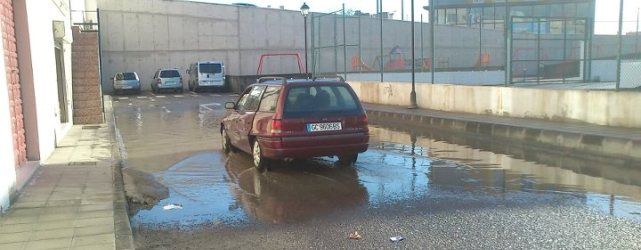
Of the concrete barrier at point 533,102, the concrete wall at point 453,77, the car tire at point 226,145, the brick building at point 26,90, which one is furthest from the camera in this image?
the concrete wall at point 453,77

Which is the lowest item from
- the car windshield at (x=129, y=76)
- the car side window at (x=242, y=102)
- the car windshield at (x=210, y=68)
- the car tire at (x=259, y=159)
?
the car tire at (x=259, y=159)

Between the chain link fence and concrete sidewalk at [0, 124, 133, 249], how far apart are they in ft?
33.7

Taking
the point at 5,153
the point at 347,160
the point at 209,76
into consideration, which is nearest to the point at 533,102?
the point at 347,160

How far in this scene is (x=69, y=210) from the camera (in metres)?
6.36

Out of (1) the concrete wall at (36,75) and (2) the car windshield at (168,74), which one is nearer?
(1) the concrete wall at (36,75)

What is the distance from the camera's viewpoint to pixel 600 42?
2247 cm

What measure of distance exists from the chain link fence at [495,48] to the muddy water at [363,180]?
427cm

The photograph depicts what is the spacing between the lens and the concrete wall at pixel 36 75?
8.88 m

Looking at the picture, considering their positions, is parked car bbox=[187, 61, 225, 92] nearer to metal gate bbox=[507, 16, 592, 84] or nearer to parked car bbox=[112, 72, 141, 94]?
parked car bbox=[112, 72, 141, 94]

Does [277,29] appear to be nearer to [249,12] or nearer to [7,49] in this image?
[249,12]

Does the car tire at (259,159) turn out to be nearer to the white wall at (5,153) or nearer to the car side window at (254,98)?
the car side window at (254,98)

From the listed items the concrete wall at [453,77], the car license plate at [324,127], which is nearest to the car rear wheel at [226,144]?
the car license plate at [324,127]

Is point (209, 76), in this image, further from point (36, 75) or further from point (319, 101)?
point (319, 101)

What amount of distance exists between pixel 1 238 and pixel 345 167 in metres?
5.11
